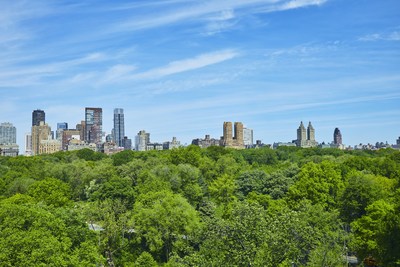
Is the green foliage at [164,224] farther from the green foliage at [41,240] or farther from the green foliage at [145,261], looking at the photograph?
the green foliage at [41,240]

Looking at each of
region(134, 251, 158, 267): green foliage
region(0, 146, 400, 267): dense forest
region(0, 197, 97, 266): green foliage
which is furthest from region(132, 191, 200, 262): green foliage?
region(0, 197, 97, 266): green foliage

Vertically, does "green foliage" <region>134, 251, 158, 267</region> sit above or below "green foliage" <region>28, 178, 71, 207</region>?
below

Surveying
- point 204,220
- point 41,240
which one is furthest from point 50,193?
point 41,240

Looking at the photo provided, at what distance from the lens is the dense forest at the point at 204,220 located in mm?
22969

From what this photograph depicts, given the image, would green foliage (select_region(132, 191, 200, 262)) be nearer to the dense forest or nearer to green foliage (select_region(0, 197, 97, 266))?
the dense forest

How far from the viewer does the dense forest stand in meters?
23.0

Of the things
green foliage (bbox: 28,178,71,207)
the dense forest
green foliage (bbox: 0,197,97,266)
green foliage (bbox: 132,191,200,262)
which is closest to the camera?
the dense forest

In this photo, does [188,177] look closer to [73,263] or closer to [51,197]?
[51,197]

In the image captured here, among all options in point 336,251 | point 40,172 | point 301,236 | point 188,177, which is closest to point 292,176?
point 188,177

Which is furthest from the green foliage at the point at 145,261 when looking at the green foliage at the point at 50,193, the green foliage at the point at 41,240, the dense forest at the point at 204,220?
the green foliage at the point at 50,193

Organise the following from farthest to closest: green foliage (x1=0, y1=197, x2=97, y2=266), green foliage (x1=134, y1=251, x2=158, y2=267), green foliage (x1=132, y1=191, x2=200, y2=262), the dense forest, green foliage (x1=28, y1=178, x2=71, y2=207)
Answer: green foliage (x1=28, y1=178, x2=71, y2=207)
green foliage (x1=132, y1=191, x2=200, y2=262)
green foliage (x1=134, y1=251, x2=158, y2=267)
green foliage (x1=0, y1=197, x2=97, y2=266)
the dense forest

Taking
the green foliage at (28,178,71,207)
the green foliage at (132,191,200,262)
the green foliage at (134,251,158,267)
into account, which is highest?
the green foliage at (28,178,71,207)

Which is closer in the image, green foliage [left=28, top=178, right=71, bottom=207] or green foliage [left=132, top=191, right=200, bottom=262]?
green foliage [left=132, top=191, right=200, bottom=262]

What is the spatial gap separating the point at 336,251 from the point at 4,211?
22.5 m
